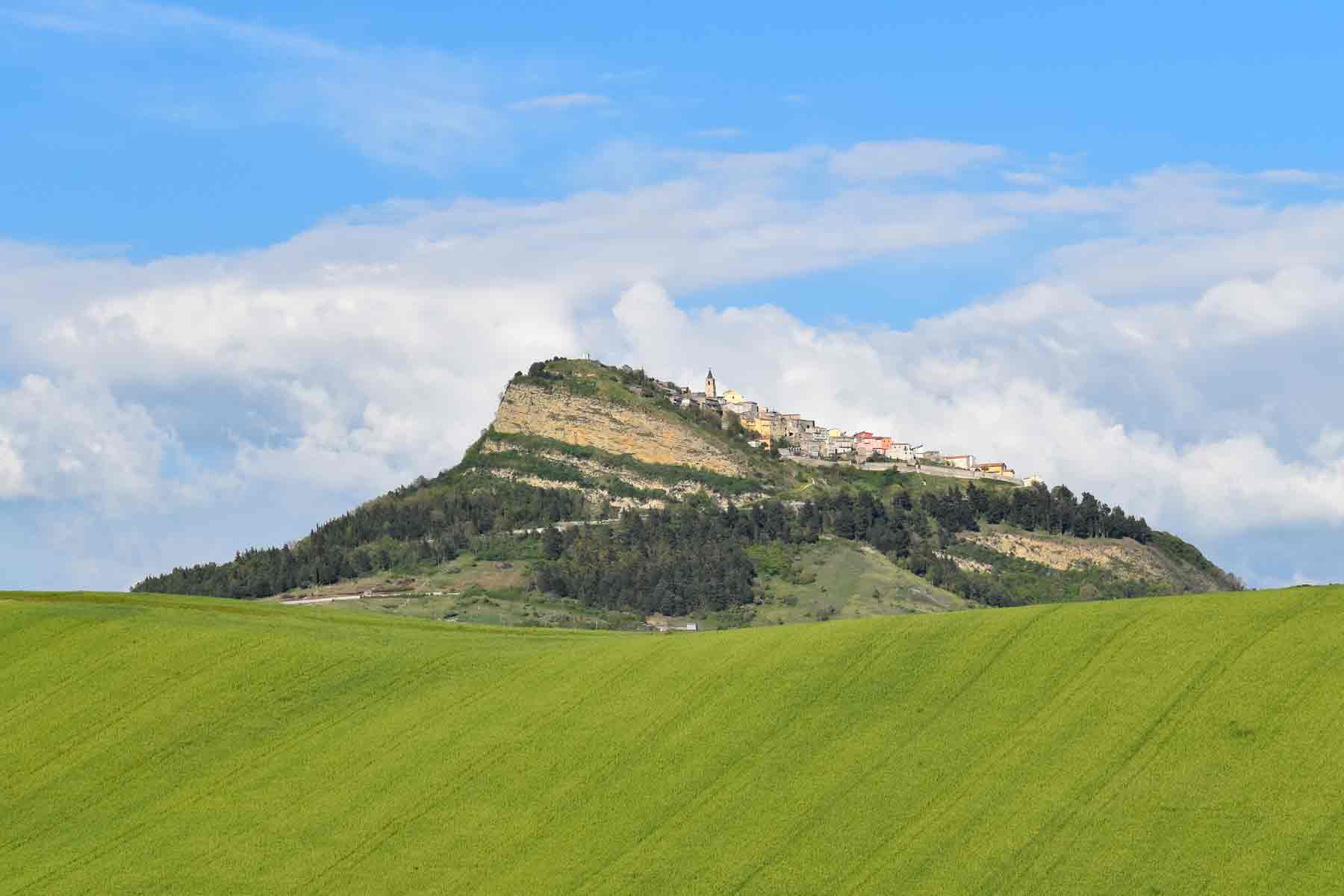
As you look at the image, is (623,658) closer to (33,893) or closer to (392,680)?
(392,680)

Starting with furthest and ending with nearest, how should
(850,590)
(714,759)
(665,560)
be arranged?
1. (665,560)
2. (850,590)
3. (714,759)

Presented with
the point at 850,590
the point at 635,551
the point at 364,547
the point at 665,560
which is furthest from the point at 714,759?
the point at 364,547

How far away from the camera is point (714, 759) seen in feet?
149

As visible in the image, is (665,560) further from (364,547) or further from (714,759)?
(714,759)

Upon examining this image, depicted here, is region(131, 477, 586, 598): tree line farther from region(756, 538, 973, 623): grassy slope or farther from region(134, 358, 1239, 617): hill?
region(756, 538, 973, 623): grassy slope

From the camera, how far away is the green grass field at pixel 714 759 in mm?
38312

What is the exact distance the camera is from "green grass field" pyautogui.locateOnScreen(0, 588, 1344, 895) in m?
38.3

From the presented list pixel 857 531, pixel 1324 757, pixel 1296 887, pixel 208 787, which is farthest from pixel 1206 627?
pixel 857 531

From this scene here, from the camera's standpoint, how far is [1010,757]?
42.5 metres

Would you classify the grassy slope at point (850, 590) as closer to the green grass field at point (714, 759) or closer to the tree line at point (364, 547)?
the tree line at point (364, 547)

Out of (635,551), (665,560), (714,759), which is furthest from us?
(635,551)

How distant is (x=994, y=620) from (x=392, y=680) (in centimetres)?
1868

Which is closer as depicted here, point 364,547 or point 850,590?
point 850,590

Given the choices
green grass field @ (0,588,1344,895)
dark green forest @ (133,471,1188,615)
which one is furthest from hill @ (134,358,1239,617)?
green grass field @ (0,588,1344,895)
